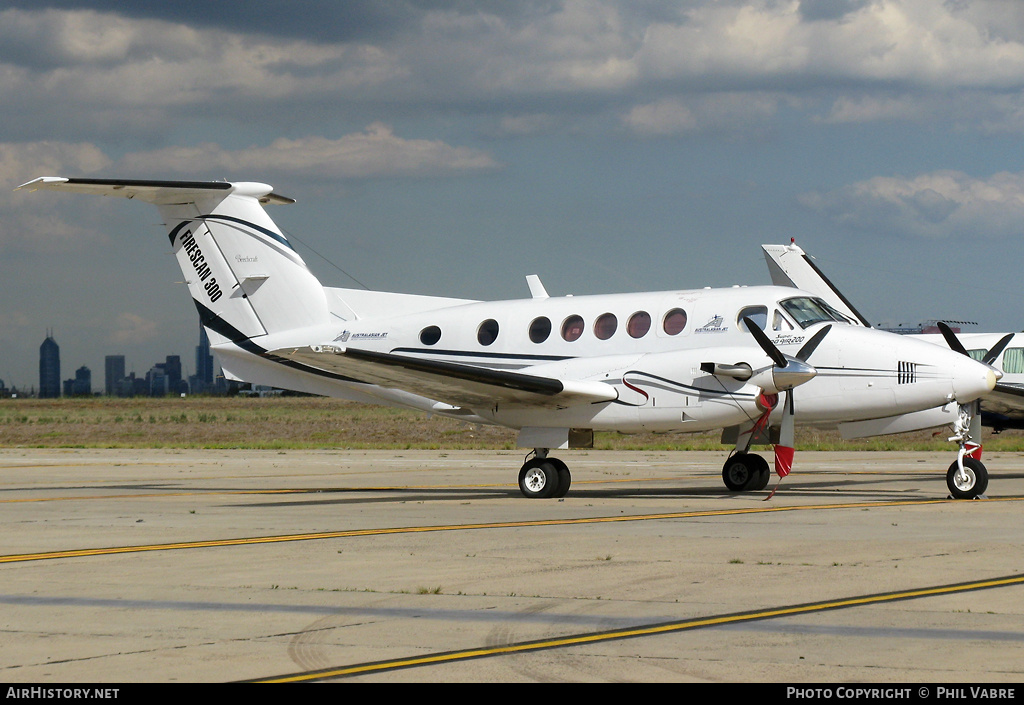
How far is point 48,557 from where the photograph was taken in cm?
1068

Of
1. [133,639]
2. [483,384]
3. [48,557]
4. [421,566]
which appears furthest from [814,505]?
[133,639]

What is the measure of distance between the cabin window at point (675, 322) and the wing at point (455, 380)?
1468 millimetres

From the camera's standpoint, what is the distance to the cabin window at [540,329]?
730 inches

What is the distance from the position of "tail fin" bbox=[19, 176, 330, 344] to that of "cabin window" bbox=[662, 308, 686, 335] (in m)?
6.88

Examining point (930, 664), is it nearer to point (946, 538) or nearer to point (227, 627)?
point (227, 627)

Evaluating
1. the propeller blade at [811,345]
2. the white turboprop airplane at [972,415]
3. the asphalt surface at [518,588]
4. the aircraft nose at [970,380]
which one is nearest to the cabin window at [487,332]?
the asphalt surface at [518,588]

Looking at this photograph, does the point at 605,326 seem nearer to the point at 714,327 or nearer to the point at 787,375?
the point at 714,327

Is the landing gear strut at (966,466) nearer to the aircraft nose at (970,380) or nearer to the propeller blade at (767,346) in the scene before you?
the aircraft nose at (970,380)

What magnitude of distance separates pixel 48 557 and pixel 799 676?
7.83 m

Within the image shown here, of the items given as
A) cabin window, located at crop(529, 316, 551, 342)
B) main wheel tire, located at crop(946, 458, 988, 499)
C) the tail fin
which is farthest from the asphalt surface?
the tail fin

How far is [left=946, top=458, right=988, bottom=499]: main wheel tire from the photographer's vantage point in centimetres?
1602

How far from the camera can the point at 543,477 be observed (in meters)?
17.5

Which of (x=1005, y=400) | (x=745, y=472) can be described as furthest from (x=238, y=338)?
(x=1005, y=400)

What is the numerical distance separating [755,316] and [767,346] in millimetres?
881
